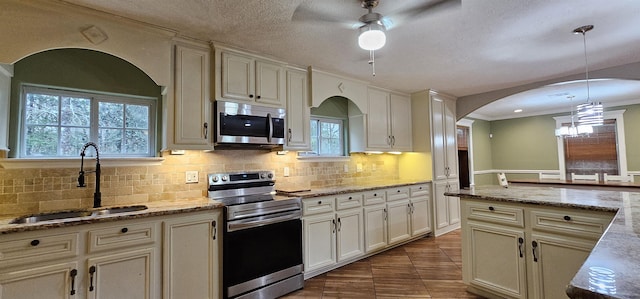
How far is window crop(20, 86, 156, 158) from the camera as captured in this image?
2.18 metres

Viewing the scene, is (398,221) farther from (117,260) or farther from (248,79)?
(117,260)

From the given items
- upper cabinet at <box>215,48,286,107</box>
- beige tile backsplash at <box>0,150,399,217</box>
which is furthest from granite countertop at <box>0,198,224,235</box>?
upper cabinet at <box>215,48,286,107</box>

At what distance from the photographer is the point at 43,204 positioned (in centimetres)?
211

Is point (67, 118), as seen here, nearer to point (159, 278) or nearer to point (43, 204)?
point (43, 204)

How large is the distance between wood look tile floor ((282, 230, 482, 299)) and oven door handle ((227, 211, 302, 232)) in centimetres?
70

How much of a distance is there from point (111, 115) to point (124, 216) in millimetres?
1061

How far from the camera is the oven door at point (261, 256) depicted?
2361mm

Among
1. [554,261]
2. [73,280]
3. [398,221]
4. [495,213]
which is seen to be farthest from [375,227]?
[73,280]

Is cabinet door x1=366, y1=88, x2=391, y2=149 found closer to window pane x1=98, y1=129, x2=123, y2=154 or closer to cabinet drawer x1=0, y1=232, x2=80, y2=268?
window pane x1=98, y1=129, x2=123, y2=154

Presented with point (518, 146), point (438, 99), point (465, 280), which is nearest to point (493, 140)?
point (518, 146)

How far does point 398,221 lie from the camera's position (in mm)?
3928

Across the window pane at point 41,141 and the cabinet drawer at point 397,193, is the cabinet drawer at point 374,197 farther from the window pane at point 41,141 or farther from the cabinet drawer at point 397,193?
the window pane at point 41,141

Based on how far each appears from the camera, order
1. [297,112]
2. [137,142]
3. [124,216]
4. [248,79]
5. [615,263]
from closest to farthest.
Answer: [615,263] → [124,216] → [137,142] → [248,79] → [297,112]

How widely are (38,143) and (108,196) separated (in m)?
A: 0.62
